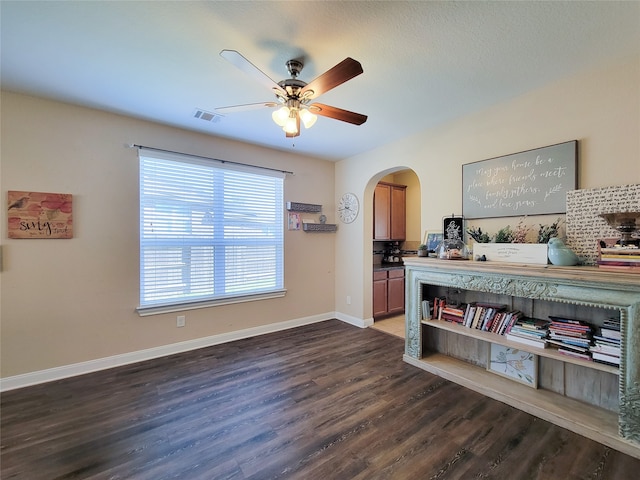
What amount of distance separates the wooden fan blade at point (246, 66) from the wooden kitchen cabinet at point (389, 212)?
10.2 ft

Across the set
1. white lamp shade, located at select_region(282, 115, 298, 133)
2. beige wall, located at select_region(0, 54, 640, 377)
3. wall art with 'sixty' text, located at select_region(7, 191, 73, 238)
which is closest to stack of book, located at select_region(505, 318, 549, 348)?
beige wall, located at select_region(0, 54, 640, 377)

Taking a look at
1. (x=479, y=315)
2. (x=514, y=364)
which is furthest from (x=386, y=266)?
(x=514, y=364)

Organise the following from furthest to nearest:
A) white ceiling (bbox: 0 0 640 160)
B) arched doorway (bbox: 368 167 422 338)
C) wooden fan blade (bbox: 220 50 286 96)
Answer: arched doorway (bbox: 368 167 422 338), white ceiling (bbox: 0 0 640 160), wooden fan blade (bbox: 220 50 286 96)

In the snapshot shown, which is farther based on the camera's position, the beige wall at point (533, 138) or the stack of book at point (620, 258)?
the beige wall at point (533, 138)

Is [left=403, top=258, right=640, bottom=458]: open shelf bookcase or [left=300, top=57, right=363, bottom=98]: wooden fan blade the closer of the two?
[left=300, top=57, right=363, bottom=98]: wooden fan blade

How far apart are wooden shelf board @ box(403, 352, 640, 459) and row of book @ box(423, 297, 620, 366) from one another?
406 millimetres

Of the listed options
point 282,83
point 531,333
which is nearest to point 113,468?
point 282,83

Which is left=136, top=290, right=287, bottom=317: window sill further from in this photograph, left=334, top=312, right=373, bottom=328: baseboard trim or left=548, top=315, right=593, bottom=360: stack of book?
left=548, top=315, right=593, bottom=360: stack of book

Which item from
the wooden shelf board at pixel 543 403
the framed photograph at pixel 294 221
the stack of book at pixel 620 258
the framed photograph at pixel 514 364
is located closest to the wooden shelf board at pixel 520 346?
the framed photograph at pixel 514 364

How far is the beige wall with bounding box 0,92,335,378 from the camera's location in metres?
2.42

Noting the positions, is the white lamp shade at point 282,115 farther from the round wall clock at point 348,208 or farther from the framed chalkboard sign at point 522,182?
the round wall clock at point 348,208

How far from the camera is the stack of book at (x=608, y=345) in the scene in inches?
70.5

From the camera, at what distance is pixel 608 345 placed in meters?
1.82

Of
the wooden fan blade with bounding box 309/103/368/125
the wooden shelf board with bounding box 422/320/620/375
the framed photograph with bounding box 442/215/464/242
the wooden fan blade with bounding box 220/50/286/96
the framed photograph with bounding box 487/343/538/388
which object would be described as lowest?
the framed photograph with bounding box 487/343/538/388
